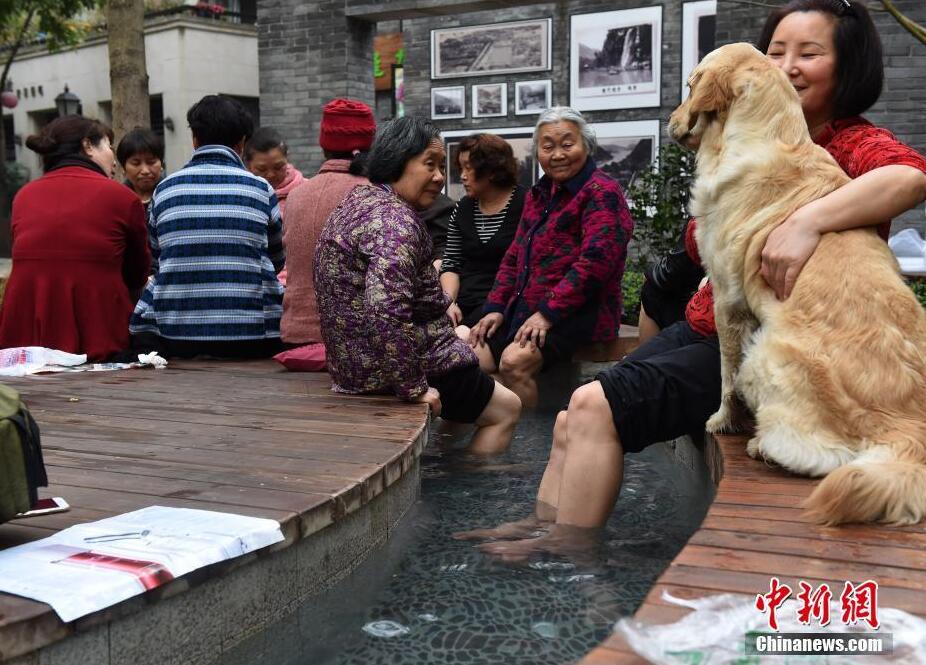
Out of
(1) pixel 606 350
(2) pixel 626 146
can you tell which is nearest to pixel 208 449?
(1) pixel 606 350

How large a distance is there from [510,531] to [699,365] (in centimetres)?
89

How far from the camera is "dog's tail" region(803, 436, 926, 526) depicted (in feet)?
7.14

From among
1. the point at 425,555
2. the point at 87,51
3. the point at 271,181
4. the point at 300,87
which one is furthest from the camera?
the point at 87,51

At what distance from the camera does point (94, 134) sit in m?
5.28

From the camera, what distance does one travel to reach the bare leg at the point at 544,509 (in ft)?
10.6

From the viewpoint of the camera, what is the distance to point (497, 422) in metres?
4.47

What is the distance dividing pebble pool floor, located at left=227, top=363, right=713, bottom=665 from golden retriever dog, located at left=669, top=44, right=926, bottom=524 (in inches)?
24.9

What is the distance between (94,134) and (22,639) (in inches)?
165

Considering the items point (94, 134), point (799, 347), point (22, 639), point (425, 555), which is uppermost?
point (94, 134)

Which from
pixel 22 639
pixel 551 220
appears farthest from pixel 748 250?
pixel 551 220

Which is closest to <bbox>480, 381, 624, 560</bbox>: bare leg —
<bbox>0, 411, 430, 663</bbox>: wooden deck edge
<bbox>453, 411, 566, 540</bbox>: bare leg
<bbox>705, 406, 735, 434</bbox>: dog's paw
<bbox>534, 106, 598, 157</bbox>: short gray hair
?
<bbox>453, 411, 566, 540</bbox>: bare leg

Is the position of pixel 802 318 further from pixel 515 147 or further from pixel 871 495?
pixel 515 147

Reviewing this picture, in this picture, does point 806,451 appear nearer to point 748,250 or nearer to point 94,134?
point 748,250

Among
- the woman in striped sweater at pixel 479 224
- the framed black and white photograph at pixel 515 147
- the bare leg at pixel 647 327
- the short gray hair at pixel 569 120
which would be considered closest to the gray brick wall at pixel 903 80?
the woman in striped sweater at pixel 479 224
